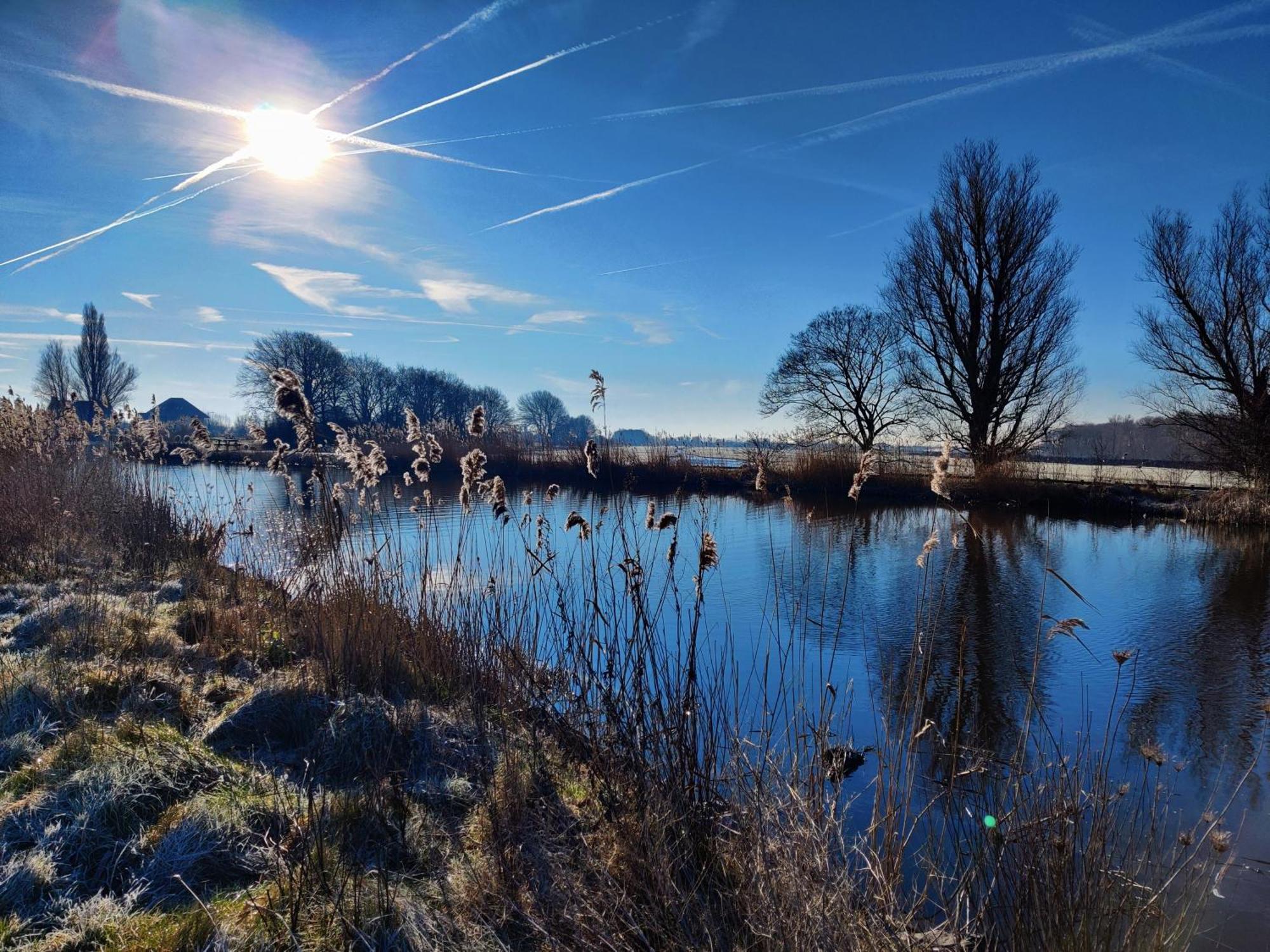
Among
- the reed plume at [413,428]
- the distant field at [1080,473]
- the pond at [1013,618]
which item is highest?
the reed plume at [413,428]

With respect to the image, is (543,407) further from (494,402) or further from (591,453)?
(591,453)

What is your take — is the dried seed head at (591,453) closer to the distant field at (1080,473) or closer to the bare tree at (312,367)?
the distant field at (1080,473)

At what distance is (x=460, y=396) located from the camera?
5869cm

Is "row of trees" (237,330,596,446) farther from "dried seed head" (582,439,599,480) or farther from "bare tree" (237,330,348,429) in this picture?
"dried seed head" (582,439,599,480)

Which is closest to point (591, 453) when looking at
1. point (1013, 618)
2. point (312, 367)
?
point (1013, 618)

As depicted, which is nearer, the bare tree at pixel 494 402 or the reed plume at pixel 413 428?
the reed plume at pixel 413 428

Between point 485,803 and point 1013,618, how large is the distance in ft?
24.2

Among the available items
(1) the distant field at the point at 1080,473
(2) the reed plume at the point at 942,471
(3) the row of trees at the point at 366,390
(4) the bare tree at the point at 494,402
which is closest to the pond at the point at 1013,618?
(2) the reed plume at the point at 942,471

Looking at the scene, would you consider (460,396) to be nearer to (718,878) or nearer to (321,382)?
(321,382)

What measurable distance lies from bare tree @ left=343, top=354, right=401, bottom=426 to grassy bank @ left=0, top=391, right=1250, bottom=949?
50806 mm

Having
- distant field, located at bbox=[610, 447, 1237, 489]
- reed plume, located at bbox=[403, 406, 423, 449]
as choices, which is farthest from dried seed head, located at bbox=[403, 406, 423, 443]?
distant field, located at bbox=[610, 447, 1237, 489]

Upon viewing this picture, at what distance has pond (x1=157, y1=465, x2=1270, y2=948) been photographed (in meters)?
4.40

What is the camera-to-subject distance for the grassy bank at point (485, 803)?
2346 millimetres

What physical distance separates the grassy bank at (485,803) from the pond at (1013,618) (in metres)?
0.26
